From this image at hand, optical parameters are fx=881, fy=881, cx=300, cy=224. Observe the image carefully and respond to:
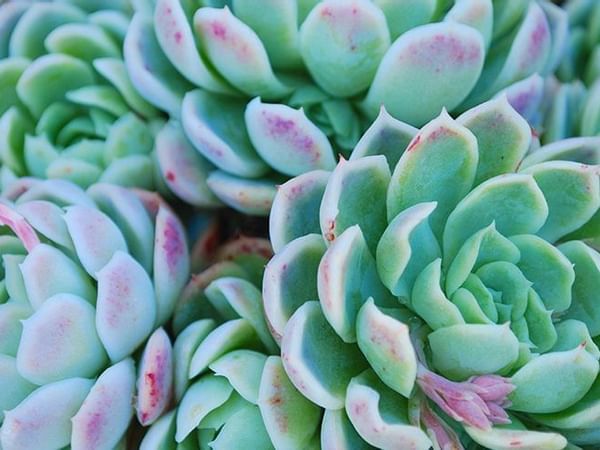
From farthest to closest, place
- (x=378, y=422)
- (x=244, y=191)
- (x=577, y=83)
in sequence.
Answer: (x=577, y=83)
(x=244, y=191)
(x=378, y=422)

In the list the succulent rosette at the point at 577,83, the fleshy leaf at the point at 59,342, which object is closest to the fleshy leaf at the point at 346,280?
the fleshy leaf at the point at 59,342

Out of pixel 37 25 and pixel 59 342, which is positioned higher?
pixel 37 25

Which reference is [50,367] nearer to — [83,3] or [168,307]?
[168,307]

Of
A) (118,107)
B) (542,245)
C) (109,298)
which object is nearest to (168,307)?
(109,298)

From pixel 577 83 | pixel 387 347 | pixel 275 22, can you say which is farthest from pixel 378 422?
pixel 577 83

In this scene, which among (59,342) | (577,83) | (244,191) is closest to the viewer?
(59,342)

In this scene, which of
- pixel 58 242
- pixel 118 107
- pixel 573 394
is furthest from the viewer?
pixel 118 107

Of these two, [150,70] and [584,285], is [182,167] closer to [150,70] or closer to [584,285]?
[150,70]
